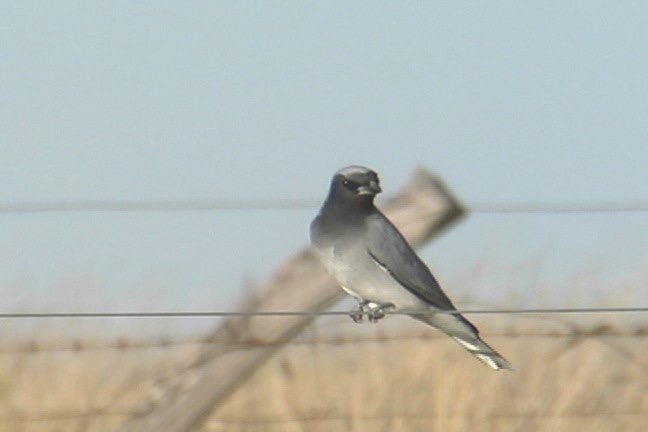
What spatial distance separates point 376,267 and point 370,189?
0.24m

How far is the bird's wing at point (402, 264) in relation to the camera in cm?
641

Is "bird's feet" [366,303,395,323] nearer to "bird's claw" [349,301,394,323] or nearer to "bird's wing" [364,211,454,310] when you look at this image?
"bird's claw" [349,301,394,323]

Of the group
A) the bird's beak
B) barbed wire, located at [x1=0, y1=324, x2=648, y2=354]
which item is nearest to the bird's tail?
the bird's beak

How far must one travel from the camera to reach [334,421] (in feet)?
26.3

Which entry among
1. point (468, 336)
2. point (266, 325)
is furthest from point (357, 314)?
point (266, 325)

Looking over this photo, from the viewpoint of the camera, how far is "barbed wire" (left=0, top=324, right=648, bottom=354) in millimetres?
7984

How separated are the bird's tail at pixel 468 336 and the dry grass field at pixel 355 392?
1.51m

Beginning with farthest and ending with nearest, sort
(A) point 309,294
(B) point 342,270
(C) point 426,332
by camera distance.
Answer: (C) point 426,332 → (A) point 309,294 → (B) point 342,270

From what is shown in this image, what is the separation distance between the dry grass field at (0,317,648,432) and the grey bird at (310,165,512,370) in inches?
59.6

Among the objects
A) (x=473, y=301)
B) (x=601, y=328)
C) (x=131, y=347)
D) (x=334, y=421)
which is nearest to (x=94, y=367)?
(x=131, y=347)

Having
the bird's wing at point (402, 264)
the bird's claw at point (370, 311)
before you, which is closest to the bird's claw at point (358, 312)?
the bird's claw at point (370, 311)

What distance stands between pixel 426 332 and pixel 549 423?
0.58 m

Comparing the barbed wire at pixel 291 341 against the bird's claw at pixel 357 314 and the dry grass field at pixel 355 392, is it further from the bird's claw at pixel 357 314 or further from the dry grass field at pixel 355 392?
the bird's claw at pixel 357 314

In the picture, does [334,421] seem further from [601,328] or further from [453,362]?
[601,328]
